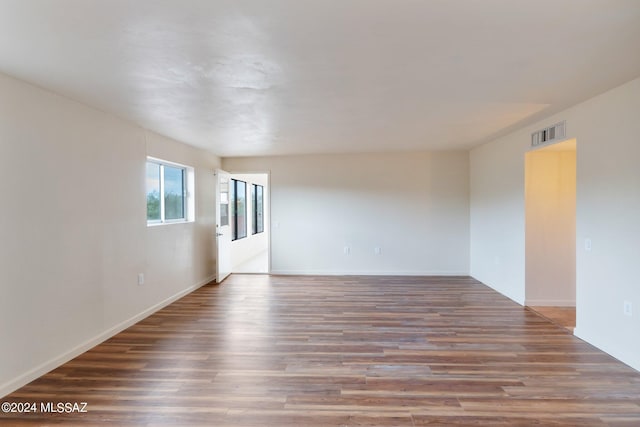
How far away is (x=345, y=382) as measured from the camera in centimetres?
248

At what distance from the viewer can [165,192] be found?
15.4ft

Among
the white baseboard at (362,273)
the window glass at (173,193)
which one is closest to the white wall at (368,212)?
the white baseboard at (362,273)

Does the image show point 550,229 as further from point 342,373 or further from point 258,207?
point 258,207

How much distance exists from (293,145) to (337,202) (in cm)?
162

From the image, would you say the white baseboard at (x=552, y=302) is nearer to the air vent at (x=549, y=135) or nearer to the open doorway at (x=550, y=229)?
the open doorway at (x=550, y=229)

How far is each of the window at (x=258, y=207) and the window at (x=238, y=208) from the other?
851 millimetres

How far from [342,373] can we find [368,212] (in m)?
4.08

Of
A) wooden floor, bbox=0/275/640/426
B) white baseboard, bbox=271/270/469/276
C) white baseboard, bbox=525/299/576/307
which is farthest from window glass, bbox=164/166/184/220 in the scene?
white baseboard, bbox=525/299/576/307

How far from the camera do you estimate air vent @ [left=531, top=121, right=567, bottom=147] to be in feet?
11.7

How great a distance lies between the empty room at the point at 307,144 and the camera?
189cm

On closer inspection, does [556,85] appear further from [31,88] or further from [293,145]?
[31,88]

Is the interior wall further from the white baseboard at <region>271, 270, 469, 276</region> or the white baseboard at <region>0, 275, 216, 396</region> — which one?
the white baseboard at <region>0, 275, 216, 396</region>

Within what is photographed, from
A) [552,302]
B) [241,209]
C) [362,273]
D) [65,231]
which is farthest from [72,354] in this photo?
[241,209]

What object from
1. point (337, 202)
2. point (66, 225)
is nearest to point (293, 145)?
point (337, 202)
